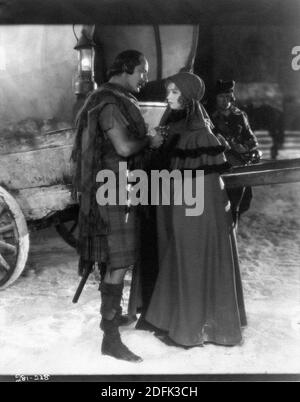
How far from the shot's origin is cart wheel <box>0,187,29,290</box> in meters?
3.54

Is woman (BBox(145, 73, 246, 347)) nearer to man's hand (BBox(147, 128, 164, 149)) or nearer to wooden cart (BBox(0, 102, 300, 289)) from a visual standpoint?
man's hand (BBox(147, 128, 164, 149))

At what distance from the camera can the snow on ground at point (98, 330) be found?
3193 millimetres

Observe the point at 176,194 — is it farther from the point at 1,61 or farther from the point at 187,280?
the point at 1,61

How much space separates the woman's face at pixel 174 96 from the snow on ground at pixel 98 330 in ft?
5.72

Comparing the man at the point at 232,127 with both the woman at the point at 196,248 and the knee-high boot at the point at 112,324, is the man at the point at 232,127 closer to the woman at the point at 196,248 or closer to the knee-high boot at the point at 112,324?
the woman at the point at 196,248

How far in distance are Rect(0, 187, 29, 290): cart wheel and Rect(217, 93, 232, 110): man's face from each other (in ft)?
6.31

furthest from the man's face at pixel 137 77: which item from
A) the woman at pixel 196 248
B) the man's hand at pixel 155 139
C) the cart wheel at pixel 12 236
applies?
the cart wheel at pixel 12 236

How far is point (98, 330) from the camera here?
3.43m

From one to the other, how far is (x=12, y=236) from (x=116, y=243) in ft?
4.05

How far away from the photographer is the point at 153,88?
364cm

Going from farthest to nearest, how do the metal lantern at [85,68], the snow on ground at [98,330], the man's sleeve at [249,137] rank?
the man's sleeve at [249,137], the metal lantern at [85,68], the snow on ground at [98,330]

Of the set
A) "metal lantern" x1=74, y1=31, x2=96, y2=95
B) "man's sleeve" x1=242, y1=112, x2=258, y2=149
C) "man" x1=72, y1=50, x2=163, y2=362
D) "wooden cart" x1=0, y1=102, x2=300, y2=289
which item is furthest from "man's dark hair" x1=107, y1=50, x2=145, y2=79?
"man's sleeve" x1=242, y1=112, x2=258, y2=149

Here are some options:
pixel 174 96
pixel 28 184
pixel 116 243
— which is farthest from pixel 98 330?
pixel 174 96
